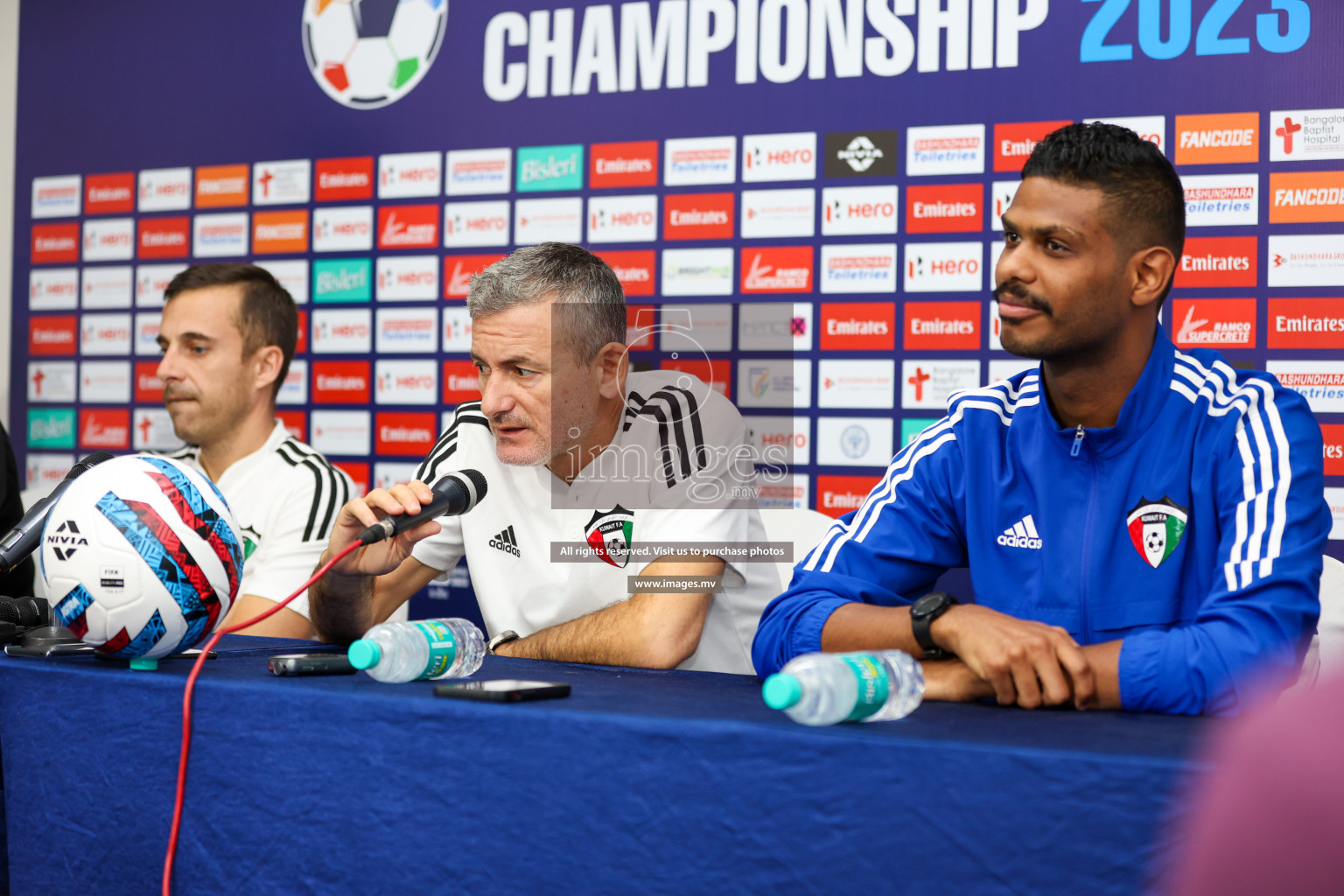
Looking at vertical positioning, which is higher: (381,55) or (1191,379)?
(381,55)

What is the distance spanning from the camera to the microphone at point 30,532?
1248 millimetres

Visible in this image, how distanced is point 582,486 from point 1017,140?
1.35 meters

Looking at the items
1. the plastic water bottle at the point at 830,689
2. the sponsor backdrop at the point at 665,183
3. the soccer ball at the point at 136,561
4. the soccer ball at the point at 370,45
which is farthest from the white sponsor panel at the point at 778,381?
the plastic water bottle at the point at 830,689

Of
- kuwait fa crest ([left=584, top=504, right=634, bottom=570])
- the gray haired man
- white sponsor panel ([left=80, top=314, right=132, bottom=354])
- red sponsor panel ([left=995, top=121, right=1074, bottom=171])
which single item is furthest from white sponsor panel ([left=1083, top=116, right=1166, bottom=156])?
white sponsor panel ([left=80, top=314, right=132, bottom=354])

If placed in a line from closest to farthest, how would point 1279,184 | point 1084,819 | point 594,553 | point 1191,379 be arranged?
point 1084,819 → point 1191,379 → point 594,553 → point 1279,184

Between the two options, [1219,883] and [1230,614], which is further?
[1230,614]

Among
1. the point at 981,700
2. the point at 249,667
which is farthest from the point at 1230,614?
the point at 249,667

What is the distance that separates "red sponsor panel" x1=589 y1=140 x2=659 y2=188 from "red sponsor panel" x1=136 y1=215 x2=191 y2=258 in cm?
127

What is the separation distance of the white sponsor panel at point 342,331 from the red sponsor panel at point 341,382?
4cm

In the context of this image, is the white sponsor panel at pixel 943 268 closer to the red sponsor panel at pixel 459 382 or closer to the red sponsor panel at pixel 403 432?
the red sponsor panel at pixel 459 382

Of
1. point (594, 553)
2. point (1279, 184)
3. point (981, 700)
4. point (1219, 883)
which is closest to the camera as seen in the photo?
point (1219, 883)

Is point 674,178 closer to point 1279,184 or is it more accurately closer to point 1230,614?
point 1279,184

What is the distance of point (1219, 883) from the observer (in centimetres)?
33

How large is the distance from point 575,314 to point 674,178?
107 centimetres
